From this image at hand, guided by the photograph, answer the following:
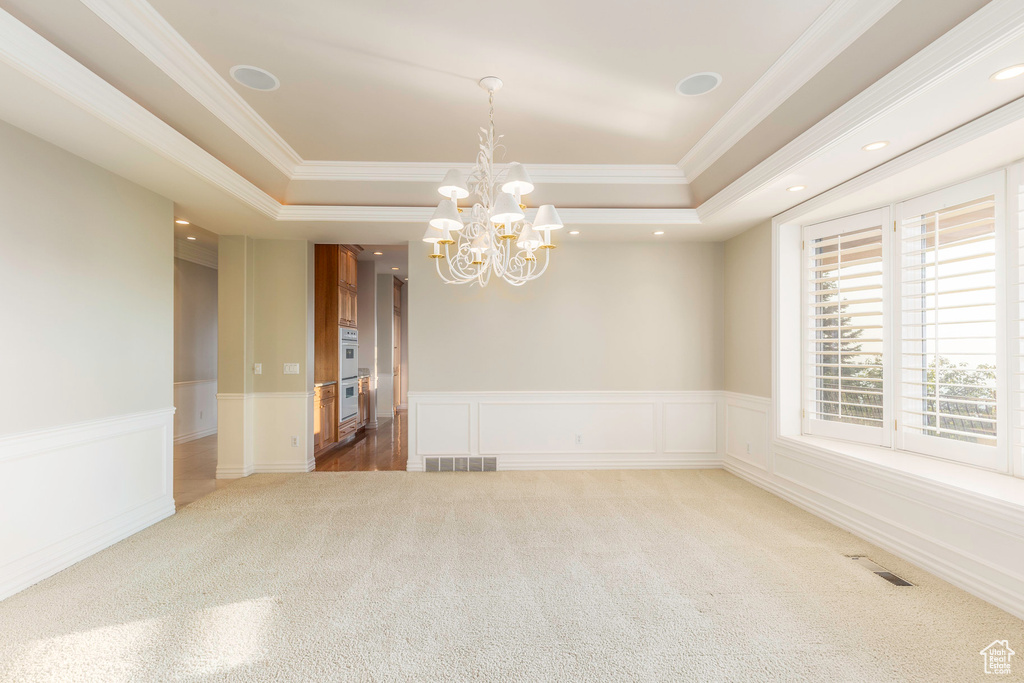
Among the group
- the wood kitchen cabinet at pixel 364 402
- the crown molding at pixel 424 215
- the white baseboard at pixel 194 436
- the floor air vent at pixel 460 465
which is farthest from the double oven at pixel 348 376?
the white baseboard at pixel 194 436

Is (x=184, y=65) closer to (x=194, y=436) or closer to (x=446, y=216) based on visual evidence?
(x=446, y=216)

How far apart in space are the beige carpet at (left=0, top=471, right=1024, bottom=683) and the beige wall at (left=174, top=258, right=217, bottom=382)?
374 centimetres

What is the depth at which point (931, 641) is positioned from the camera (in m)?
2.20

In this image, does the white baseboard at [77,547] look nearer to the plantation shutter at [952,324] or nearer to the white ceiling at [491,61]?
the white ceiling at [491,61]

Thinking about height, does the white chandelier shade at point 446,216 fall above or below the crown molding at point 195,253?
below

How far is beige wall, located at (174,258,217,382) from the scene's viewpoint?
677 cm

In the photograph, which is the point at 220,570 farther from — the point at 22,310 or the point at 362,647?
the point at 22,310

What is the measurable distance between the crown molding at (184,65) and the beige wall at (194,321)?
4017mm

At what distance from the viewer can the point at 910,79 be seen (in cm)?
229

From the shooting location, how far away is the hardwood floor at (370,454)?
549 cm

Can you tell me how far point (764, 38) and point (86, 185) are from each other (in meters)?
4.19

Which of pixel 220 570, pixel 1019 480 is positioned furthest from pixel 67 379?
pixel 1019 480

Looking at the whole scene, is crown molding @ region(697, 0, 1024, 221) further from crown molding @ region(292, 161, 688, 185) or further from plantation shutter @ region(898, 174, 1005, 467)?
crown molding @ region(292, 161, 688, 185)

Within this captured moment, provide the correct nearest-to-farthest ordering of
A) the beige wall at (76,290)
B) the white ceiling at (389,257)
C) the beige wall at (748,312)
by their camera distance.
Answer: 1. the beige wall at (76,290)
2. the beige wall at (748,312)
3. the white ceiling at (389,257)
